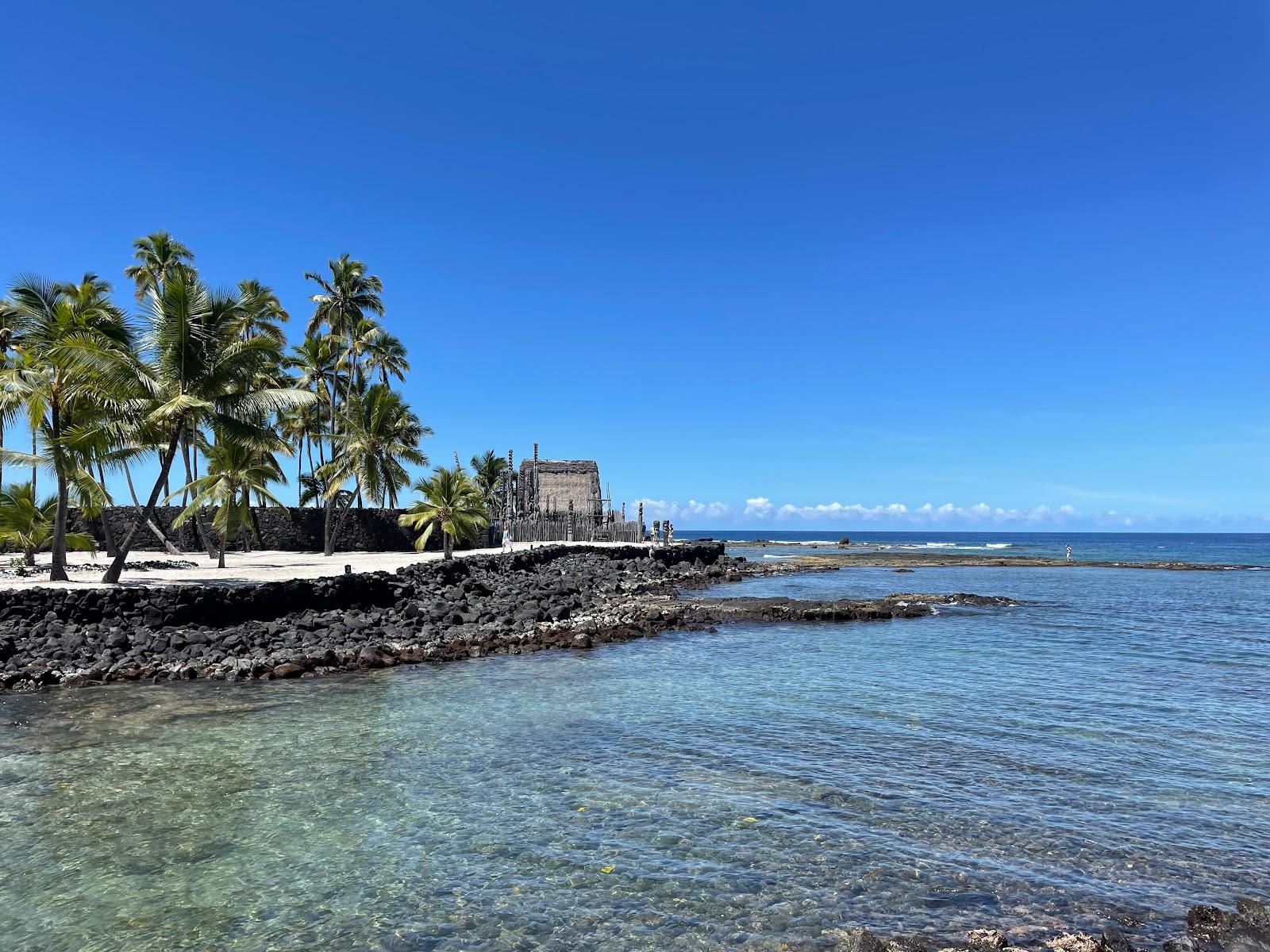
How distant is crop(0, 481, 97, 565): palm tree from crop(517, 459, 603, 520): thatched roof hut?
31342mm

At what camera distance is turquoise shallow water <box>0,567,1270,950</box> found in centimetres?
576

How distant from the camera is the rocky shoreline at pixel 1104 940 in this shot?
521 centimetres

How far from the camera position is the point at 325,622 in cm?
1777

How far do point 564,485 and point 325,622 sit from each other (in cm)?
3989

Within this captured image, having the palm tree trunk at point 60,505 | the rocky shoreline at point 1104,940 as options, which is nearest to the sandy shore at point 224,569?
the palm tree trunk at point 60,505

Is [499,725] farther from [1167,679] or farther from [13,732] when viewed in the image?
[1167,679]

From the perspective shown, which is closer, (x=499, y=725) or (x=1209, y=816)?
(x=1209, y=816)

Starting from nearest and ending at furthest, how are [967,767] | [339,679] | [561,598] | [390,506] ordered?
[967,767]
[339,679]
[561,598]
[390,506]

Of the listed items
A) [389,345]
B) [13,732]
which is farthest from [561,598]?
[389,345]

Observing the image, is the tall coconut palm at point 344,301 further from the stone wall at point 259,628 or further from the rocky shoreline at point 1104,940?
the rocky shoreline at point 1104,940

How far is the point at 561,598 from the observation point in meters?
24.8

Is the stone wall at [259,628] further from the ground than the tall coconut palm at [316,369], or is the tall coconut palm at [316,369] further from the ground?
the tall coconut palm at [316,369]

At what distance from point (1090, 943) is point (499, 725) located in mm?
7604

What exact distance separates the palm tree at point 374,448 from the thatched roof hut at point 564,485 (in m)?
18.2
